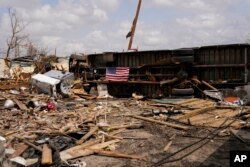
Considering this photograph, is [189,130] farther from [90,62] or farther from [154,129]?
[90,62]

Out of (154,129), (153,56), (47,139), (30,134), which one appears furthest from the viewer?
(153,56)

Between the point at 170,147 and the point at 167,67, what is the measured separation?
37.2 ft

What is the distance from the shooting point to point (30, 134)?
10977 mm

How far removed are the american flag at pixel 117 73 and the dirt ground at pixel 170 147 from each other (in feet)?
33.9

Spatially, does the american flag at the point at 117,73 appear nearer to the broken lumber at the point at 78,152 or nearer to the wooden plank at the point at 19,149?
the broken lumber at the point at 78,152

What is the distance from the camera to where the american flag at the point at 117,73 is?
22.8m

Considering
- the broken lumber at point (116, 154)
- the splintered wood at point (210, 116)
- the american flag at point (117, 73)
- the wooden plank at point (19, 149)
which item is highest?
the american flag at point (117, 73)

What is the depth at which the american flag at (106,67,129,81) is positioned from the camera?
22797 mm

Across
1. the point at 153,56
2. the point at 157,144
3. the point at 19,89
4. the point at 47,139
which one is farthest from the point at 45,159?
the point at 19,89

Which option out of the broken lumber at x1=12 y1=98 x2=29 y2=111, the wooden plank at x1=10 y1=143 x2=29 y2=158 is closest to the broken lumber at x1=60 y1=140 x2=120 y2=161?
the wooden plank at x1=10 y1=143 x2=29 y2=158

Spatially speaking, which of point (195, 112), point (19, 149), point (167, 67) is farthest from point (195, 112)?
point (167, 67)

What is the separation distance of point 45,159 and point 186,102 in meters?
10.3

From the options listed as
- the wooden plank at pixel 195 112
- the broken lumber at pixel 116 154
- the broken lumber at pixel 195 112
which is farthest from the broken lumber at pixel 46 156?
the wooden plank at pixel 195 112

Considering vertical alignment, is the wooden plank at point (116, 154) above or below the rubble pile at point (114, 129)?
below
